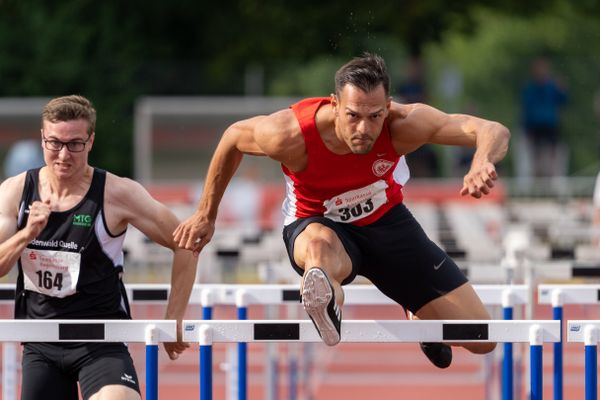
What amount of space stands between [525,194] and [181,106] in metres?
5.37

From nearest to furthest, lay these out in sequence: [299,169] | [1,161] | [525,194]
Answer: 1. [299,169]
2. [1,161]
3. [525,194]

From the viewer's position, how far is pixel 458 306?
6480mm

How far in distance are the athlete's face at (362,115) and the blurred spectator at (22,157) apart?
12.2m

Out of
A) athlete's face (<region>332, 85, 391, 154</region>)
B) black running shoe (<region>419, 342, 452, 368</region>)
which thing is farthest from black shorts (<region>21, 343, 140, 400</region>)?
black running shoe (<region>419, 342, 452, 368</region>)

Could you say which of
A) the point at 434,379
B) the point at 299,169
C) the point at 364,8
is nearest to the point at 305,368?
the point at 434,379

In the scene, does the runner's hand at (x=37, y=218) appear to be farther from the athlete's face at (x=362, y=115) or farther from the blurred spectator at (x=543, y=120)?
the blurred spectator at (x=543, y=120)

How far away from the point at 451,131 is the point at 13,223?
1788 mm

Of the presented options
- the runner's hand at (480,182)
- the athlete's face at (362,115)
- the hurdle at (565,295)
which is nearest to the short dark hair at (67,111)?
the athlete's face at (362,115)

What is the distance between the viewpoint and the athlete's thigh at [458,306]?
21.2 ft

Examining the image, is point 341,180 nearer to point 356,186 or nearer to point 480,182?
point 356,186

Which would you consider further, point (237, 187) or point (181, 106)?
point (181, 106)

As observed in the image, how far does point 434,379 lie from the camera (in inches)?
409

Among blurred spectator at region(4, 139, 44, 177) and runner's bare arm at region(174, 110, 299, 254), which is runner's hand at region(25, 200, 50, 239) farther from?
blurred spectator at region(4, 139, 44, 177)

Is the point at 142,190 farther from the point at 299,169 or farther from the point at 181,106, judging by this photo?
the point at 181,106
